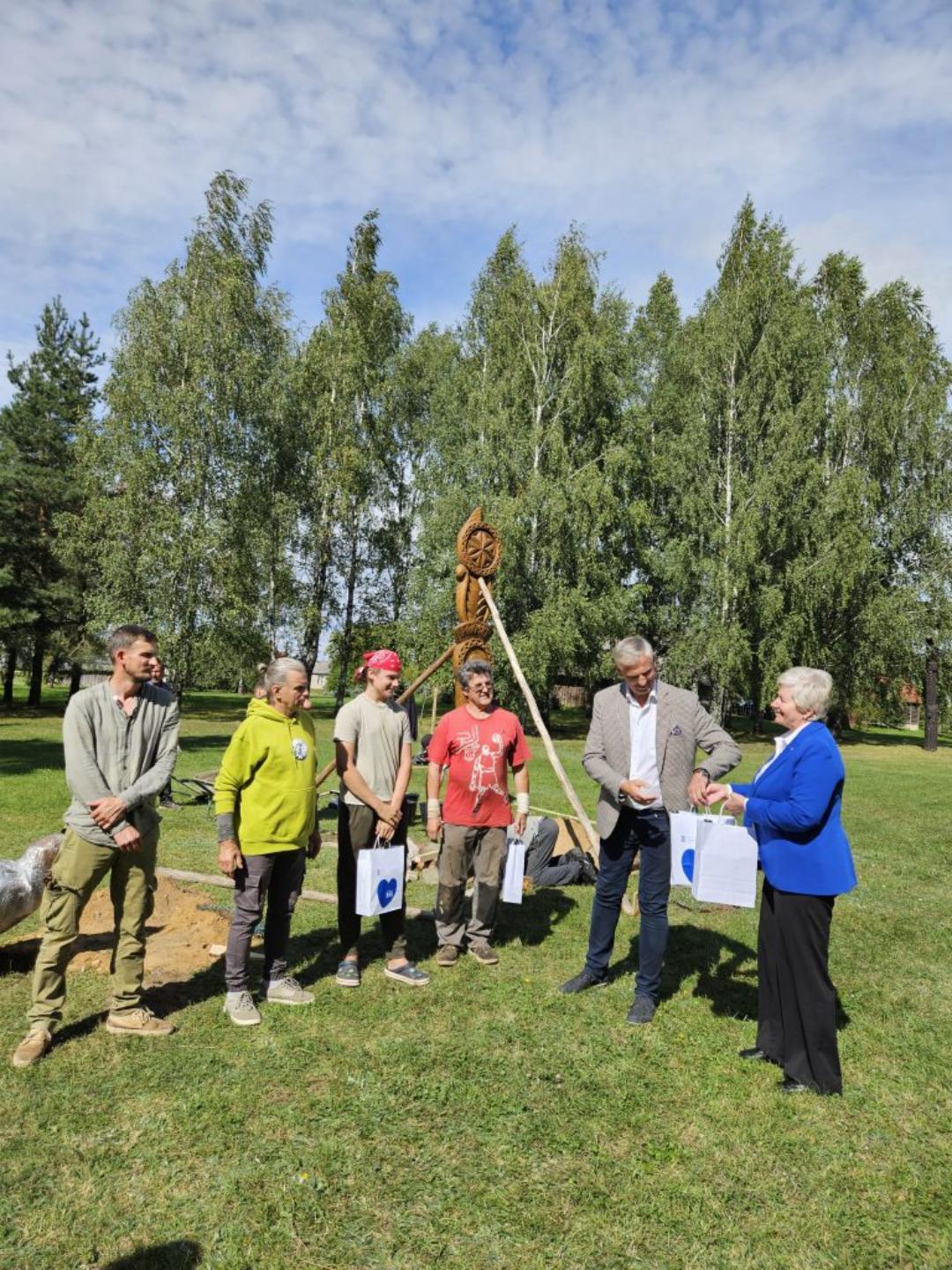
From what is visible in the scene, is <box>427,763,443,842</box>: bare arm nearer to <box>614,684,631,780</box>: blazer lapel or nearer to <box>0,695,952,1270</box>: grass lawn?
<box>0,695,952,1270</box>: grass lawn

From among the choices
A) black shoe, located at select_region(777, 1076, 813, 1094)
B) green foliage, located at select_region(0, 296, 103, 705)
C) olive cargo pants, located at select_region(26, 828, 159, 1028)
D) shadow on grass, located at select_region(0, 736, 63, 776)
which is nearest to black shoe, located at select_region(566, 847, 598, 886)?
black shoe, located at select_region(777, 1076, 813, 1094)

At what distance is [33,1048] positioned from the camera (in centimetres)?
374

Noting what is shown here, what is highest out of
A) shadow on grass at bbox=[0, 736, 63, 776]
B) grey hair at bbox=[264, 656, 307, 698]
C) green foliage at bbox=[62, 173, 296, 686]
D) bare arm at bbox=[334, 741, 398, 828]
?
green foliage at bbox=[62, 173, 296, 686]

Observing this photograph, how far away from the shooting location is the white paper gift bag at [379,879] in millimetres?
4590

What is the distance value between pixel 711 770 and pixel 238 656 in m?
17.8

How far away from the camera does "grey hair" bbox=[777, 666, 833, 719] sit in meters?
3.76

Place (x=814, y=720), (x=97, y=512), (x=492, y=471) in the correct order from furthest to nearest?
1. (x=492, y=471)
2. (x=97, y=512)
3. (x=814, y=720)

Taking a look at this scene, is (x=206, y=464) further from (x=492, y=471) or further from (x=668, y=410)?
(x=668, y=410)

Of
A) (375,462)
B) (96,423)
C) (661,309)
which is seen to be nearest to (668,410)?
(661,309)

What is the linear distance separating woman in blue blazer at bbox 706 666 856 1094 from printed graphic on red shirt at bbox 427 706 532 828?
1800 millimetres

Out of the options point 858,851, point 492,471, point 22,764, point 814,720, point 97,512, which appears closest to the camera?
point 814,720

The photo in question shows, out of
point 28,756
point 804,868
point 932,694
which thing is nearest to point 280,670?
point 804,868

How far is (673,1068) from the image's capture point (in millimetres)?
3990

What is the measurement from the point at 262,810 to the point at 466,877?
5.53 ft
